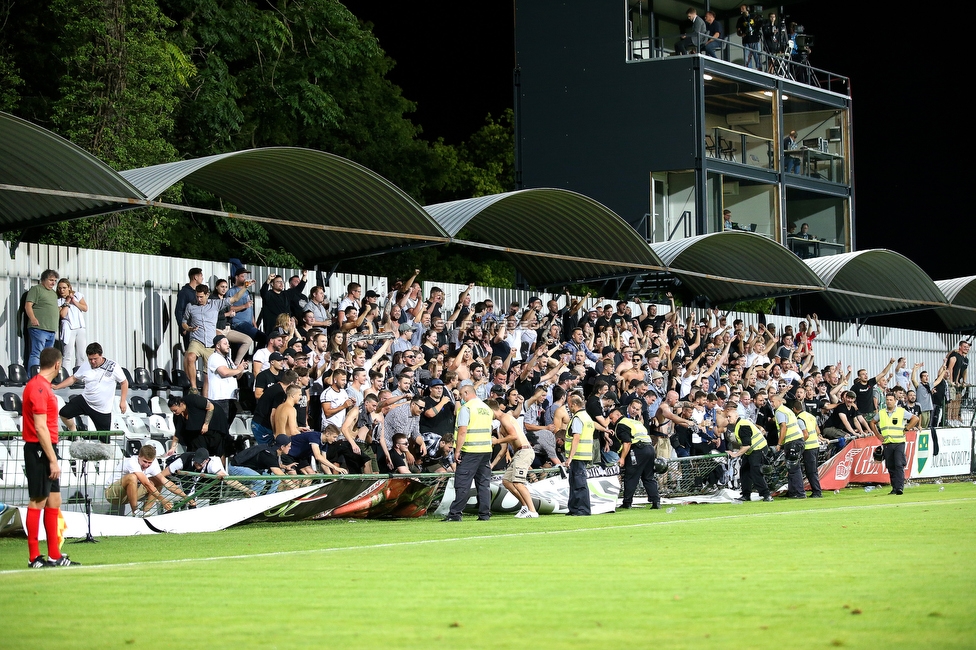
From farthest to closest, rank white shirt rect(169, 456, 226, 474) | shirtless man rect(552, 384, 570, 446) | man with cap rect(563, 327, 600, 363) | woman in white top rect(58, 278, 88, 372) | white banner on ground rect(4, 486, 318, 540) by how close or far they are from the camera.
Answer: man with cap rect(563, 327, 600, 363) → shirtless man rect(552, 384, 570, 446) → woman in white top rect(58, 278, 88, 372) → white shirt rect(169, 456, 226, 474) → white banner on ground rect(4, 486, 318, 540)

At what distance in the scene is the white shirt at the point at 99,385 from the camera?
18984 millimetres

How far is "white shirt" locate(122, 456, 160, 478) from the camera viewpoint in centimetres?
1684

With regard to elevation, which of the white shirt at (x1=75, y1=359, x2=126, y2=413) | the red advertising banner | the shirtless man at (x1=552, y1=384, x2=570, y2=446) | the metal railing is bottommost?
the red advertising banner

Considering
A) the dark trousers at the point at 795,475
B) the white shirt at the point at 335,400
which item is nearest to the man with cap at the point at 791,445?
the dark trousers at the point at 795,475

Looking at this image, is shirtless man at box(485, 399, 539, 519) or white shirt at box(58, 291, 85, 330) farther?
white shirt at box(58, 291, 85, 330)

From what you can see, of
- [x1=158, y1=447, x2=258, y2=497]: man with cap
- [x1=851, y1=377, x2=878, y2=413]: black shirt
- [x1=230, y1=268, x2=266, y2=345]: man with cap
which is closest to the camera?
[x1=158, y1=447, x2=258, y2=497]: man with cap

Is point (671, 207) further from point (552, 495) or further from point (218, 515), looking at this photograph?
point (218, 515)

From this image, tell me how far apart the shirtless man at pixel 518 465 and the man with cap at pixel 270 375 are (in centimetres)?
349

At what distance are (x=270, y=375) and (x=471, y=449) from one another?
4.13 m

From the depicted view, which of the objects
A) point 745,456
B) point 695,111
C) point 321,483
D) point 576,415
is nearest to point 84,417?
point 321,483

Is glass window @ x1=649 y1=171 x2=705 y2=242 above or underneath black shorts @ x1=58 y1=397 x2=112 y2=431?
above

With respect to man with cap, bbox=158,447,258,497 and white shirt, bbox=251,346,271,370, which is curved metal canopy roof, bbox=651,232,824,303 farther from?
man with cap, bbox=158,447,258,497

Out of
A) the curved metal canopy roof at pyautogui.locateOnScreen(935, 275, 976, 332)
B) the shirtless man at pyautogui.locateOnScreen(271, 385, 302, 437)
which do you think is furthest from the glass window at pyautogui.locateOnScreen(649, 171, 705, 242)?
the shirtless man at pyautogui.locateOnScreen(271, 385, 302, 437)

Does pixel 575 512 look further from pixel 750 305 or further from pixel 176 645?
pixel 750 305
